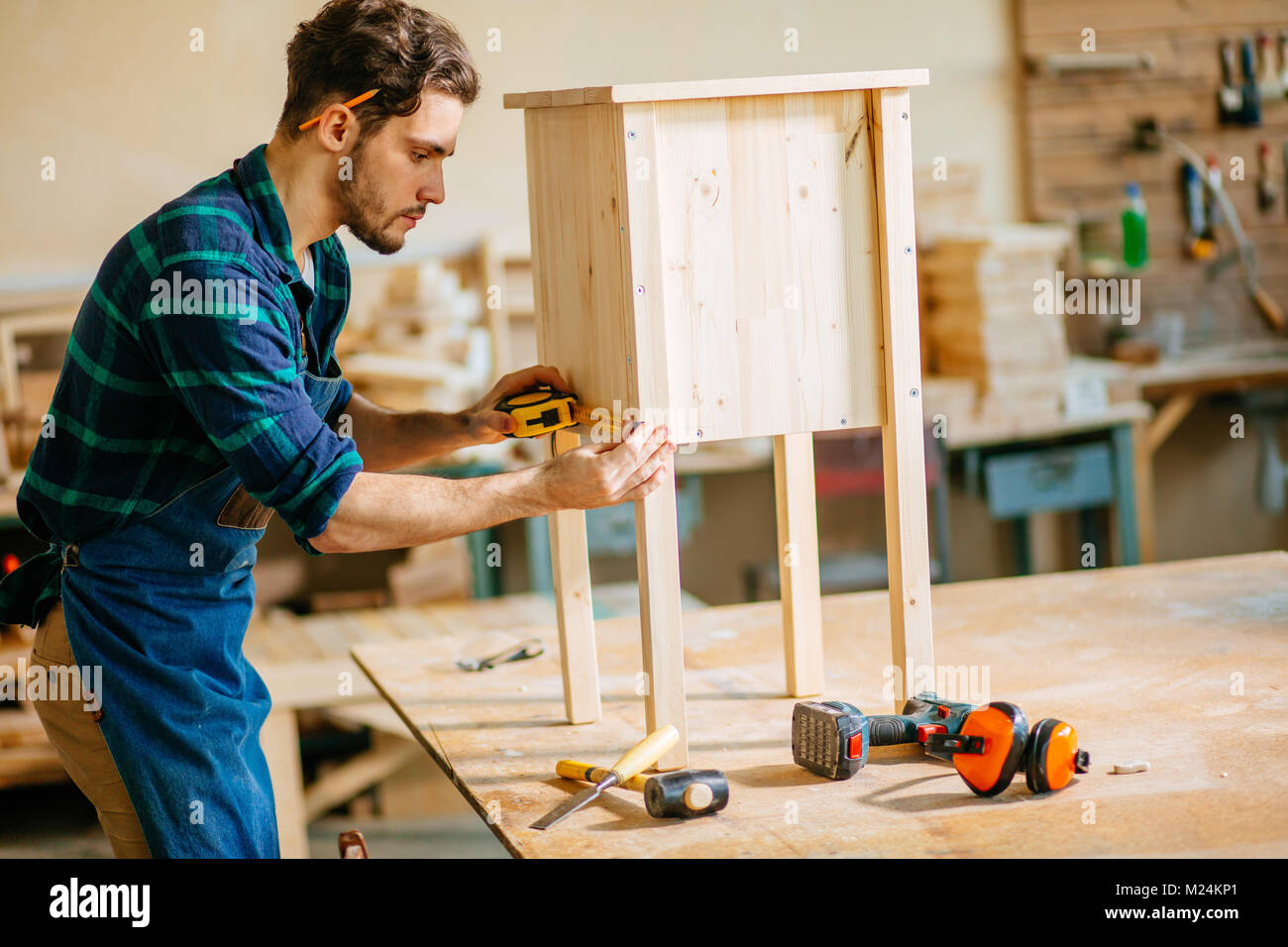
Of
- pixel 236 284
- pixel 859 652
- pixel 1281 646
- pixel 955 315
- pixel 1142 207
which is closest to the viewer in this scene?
pixel 236 284

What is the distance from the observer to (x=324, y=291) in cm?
203

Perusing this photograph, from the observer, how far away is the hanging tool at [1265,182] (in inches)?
213

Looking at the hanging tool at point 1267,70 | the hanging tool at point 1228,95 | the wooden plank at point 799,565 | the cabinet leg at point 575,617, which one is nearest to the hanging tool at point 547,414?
the cabinet leg at point 575,617

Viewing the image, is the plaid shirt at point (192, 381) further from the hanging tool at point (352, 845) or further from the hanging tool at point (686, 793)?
the hanging tool at point (352, 845)

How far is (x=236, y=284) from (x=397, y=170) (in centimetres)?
29

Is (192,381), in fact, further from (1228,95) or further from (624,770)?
(1228,95)

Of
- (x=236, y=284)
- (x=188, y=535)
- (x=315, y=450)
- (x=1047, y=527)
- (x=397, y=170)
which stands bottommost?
(x=1047, y=527)

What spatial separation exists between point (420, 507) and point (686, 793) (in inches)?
19.2

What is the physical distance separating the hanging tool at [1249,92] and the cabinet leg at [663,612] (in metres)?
4.51

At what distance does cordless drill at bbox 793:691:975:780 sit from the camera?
171 cm

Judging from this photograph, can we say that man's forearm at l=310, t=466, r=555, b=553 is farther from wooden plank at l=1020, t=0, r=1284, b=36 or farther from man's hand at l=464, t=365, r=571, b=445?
wooden plank at l=1020, t=0, r=1284, b=36

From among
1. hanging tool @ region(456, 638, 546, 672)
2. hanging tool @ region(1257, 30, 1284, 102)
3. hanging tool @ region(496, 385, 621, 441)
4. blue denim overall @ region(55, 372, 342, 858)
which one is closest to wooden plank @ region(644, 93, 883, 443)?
hanging tool @ region(496, 385, 621, 441)
